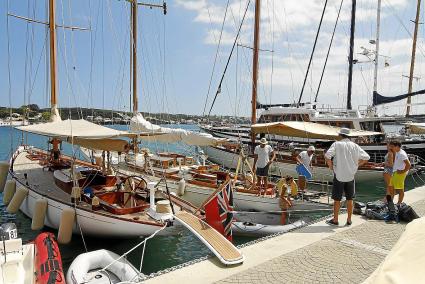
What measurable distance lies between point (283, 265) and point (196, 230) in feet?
6.27

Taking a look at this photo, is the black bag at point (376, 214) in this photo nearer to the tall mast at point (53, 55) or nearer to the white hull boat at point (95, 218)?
the white hull boat at point (95, 218)

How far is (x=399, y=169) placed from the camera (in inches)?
322

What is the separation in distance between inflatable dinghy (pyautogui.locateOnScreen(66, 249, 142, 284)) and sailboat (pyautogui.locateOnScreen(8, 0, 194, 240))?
5.12 feet

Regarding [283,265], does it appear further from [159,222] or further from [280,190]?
[280,190]

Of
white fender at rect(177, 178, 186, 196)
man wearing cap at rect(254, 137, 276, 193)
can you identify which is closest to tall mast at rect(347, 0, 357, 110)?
man wearing cap at rect(254, 137, 276, 193)

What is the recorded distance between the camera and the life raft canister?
499cm

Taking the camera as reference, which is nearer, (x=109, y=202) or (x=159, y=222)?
(x=159, y=222)

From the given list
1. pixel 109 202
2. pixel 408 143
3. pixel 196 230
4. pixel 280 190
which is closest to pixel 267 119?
pixel 408 143

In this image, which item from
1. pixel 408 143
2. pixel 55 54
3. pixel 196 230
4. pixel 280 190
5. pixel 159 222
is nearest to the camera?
pixel 196 230

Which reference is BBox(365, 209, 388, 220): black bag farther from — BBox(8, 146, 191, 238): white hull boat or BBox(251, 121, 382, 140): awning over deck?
BBox(251, 121, 382, 140): awning over deck

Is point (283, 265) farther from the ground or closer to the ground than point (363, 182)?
farther from the ground

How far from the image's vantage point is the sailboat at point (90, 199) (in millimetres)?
8086

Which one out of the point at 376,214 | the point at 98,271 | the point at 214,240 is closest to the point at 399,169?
the point at 376,214

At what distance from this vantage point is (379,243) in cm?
583
